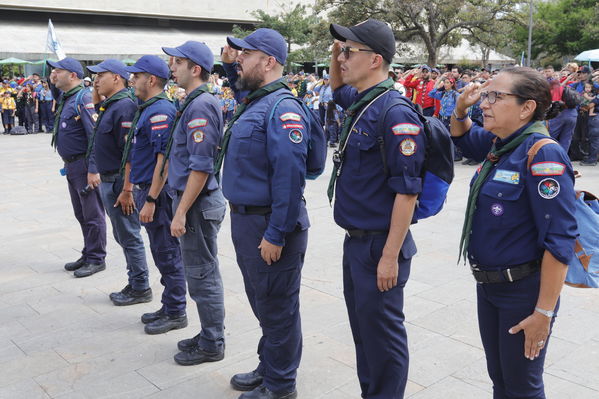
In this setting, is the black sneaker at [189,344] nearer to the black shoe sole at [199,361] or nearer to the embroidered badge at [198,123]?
the black shoe sole at [199,361]

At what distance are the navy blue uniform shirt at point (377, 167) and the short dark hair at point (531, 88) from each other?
44 centimetres

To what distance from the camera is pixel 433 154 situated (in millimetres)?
2646

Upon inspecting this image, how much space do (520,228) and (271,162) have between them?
1274 mm

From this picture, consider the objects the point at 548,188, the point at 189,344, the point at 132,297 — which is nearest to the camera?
the point at 548,188

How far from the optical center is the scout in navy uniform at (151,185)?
166 inches

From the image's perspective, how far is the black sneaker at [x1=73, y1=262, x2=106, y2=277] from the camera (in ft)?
18.3

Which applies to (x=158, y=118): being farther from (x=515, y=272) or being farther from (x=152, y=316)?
(x=515, y=272)

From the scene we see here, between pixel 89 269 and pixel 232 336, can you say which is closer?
pixel 232 336

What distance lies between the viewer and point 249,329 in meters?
4.29

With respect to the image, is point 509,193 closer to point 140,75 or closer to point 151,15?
point 140,75

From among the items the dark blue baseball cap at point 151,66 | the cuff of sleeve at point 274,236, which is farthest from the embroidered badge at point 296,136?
the dark blue baseball cap at point 151,66

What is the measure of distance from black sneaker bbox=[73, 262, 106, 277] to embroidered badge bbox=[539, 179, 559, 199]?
15.0ft

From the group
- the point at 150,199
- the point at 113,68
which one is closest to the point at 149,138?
the point at 150,199

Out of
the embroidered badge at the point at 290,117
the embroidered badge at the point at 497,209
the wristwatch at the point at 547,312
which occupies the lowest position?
the wristwatch at the point at 547,312
